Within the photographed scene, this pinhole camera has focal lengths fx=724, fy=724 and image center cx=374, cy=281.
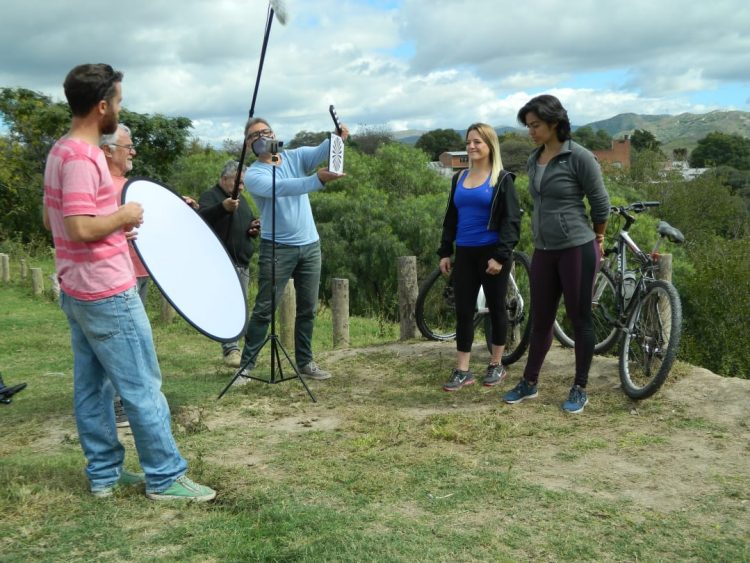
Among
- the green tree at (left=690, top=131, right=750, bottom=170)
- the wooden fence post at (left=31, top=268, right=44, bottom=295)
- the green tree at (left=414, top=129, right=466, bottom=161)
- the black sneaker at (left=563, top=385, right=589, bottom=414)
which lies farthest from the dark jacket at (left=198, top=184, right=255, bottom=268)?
the green tree at (left=690, top=131, right=750, bottom=170)

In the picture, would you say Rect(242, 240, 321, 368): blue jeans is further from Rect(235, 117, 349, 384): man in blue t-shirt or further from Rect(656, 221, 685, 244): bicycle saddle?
Rect(656, 221, 685, 244): bicycle saddle

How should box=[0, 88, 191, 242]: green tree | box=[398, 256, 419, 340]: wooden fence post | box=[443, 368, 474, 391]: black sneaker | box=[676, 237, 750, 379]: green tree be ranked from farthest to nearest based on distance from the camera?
box=[0, 88, 191, 242]: green tree, box=[676, 237, 750, 379]: green tree, box=[398, 256, 419, 340]: wooden fence post, box=[443, 368, 474, 391]: black sneaker

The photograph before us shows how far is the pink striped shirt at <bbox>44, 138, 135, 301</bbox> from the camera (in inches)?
120

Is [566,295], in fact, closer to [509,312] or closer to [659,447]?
[659,447]

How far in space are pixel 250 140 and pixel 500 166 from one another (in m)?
1.87

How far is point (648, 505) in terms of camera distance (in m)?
3.52

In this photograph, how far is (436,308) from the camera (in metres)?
8.60

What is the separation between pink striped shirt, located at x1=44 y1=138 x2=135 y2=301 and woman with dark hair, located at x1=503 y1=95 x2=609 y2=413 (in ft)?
9.43

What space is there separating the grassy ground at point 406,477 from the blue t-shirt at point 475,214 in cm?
120

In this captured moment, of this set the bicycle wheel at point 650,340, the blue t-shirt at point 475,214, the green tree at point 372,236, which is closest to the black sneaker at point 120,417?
the blue t-shirt at point 475,214

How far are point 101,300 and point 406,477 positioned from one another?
1801mm

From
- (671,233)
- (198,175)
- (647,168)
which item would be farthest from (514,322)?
(647,168)

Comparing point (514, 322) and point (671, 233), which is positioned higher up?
point (671, 233)

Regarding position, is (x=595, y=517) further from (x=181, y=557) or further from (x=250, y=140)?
Result: (x=250, y=140)
